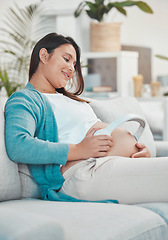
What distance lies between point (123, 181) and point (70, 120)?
1.32ft

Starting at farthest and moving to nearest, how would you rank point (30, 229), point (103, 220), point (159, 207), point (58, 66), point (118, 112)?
point (118, 112) → point (58, 66) → point (159, 207) → point (103, 220) → point (30, 229)

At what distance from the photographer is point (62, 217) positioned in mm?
1005

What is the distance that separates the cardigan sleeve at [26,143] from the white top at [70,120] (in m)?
0.17

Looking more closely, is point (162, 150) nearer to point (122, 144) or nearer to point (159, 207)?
point (122, 144)

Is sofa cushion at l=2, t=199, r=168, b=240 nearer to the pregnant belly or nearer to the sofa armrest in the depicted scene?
the pregnant belly

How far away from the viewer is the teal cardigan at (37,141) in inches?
50.6

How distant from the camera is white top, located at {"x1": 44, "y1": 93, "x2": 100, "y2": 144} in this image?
150 centimetres

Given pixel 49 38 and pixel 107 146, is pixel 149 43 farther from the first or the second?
pixel 107 146

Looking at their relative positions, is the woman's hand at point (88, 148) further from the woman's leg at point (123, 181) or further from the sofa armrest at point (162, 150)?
the sofa armrest at point (162, 150)

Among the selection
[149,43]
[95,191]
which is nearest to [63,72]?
[95,191]

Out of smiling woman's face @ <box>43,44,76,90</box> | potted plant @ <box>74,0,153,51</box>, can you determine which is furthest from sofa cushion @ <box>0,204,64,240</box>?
potted plant @ <box>74,0,153,51</box>

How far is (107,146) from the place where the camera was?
1.39m

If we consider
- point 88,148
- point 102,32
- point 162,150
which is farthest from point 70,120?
point 102,32

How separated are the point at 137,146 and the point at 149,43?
14.8ft
